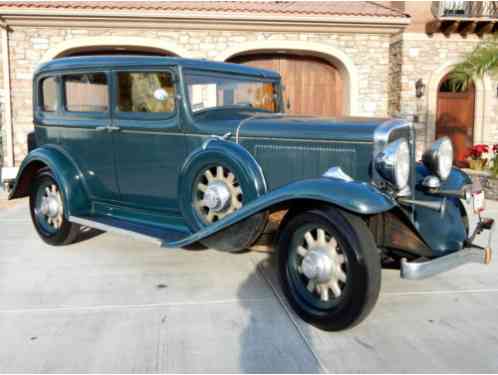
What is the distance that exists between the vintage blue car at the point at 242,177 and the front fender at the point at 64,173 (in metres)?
0.01

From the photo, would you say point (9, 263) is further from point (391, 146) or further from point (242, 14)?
point (242, 14)

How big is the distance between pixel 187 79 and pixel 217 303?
172 centimetres

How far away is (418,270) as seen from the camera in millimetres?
2666

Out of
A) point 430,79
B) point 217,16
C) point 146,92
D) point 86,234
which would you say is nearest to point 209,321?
point 146,92

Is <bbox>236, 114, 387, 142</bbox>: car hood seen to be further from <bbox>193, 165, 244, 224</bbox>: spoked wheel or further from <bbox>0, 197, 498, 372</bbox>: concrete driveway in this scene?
<bbox>0, 197, 498, 372</bbox>: concrete driveway

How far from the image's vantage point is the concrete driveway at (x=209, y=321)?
2.42 meters

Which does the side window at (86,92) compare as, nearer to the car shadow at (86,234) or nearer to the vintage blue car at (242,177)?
the vintage blue car at (242,177)

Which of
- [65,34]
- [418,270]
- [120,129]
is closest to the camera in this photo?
[418,270]

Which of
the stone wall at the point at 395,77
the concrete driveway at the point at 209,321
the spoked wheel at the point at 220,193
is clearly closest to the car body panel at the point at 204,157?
the spoked wheel at the point at 220,193

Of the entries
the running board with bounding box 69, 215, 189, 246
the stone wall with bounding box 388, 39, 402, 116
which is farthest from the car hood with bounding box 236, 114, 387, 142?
the stone wall with bounding box 388, 39, 402, 116

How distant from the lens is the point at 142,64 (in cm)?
380

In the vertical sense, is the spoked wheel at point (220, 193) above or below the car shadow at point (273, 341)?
above

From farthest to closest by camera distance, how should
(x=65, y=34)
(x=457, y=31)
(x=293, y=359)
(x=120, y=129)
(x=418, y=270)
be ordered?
(x=457, y=31)
(x=65, y=34)
(x=120, y=129)
(x=418, y=270)
(x=293, y=359)

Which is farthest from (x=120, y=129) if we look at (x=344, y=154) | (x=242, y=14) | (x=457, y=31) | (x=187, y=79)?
(x=457, y=31)
